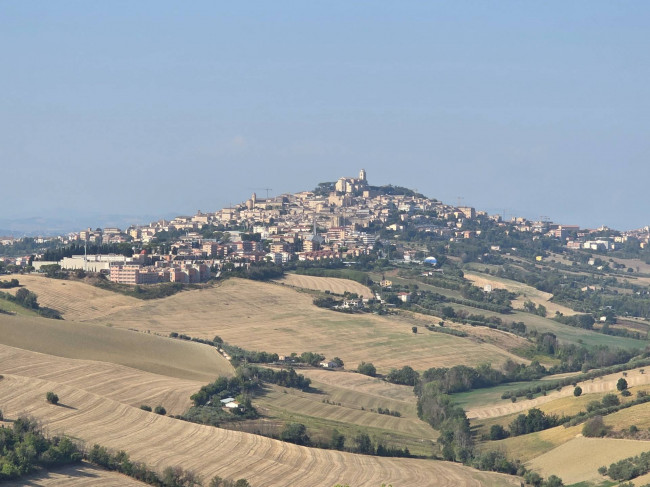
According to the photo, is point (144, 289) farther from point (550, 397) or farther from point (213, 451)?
point (213, 451)

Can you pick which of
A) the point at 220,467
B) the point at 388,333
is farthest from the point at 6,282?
the point at 220,467

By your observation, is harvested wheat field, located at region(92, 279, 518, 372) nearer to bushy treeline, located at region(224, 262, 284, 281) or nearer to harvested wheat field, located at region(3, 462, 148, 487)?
bushy treeline, located at region(224, 262, 284, 281)

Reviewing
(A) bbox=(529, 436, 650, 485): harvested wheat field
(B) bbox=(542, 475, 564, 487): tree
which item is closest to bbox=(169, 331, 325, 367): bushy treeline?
(A) bbox=(529, 436, 650, 485): harvested wheat field

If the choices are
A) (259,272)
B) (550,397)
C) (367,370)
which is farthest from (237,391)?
(259,272)

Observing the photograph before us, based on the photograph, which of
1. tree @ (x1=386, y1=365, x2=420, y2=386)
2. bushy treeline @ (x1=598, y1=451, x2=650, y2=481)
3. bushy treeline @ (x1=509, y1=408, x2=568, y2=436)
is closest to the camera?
bushy treeline @ (x1=598, y1=451, x2=650, y2=481)

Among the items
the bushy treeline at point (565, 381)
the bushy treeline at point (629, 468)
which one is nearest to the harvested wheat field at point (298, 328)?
the bushy treeline at point (565, 381)

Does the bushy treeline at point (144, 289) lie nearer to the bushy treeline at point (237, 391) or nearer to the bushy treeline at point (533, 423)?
the bushy treeline at point (237, 391)
